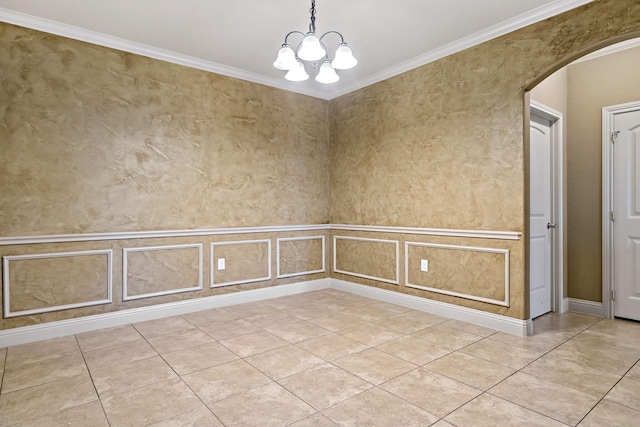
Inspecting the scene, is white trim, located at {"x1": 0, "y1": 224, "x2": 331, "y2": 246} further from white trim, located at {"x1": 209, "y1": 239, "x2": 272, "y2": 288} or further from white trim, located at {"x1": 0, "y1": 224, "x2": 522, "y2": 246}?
white trim, located at {"x1": 209, "y1": 239, "x2": 272, "y2": 288}

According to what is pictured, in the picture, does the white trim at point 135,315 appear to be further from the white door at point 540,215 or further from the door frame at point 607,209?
the door frame at point 607,209

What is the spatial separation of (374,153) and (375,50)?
1237 millimetres

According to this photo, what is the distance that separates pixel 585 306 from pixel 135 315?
471 cm

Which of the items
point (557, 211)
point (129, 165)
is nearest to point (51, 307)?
point (129, 165)

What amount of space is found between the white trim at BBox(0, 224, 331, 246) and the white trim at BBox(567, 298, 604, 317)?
3.13m

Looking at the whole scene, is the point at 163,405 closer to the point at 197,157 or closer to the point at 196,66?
the point at 197,157

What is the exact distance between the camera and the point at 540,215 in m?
3.80

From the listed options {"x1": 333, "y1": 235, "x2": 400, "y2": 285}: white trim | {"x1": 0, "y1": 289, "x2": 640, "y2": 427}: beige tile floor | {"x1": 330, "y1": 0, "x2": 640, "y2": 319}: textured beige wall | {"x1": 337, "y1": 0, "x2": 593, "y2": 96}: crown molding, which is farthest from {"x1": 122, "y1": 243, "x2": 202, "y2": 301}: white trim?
{"x1": 337, "y1": 0, "x2": 593, "y2": 96}: crown molding

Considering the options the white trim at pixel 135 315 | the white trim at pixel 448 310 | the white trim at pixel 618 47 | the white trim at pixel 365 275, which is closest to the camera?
the white trim at pixel 135 315

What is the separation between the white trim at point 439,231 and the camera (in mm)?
3328

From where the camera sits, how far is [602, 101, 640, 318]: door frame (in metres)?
3.74

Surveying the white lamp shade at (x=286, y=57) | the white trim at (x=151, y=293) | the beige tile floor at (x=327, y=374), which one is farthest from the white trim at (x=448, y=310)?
the white lamp shade at (x=286, y=57)

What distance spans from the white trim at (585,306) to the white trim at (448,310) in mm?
1130

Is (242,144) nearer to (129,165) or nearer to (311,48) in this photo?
(129,165)
